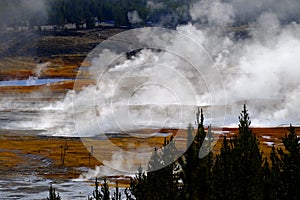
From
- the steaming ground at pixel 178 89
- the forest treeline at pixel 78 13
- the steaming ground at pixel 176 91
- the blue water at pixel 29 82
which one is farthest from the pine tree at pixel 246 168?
the forest treeline at pixel 78 13

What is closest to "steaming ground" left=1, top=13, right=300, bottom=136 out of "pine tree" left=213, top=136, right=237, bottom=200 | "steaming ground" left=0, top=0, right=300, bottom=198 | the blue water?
"steaming ground" left=0, top=0, right=300, bottom=198

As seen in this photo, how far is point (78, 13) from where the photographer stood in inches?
6791

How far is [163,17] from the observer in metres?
176

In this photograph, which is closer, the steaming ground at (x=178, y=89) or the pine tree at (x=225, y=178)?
the pine tree at (x=225, y=178)

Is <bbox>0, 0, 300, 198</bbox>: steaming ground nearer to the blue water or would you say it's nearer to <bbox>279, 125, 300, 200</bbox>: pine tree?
the blue water

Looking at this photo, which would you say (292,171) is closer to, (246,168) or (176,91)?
(246,168)

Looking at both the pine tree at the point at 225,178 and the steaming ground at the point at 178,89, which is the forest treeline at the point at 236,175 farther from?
the steaming ground at the point at 178,89

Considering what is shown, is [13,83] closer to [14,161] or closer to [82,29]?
[82,29]

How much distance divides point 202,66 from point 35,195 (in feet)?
232

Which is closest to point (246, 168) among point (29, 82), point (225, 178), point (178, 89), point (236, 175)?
point (236, 175)

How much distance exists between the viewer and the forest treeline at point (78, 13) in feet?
550

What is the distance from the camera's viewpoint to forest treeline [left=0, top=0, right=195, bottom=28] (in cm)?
16762

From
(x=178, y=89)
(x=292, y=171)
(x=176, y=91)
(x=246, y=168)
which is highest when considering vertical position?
(x=178, y=89)

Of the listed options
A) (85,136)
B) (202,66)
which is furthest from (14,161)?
(202,66)
